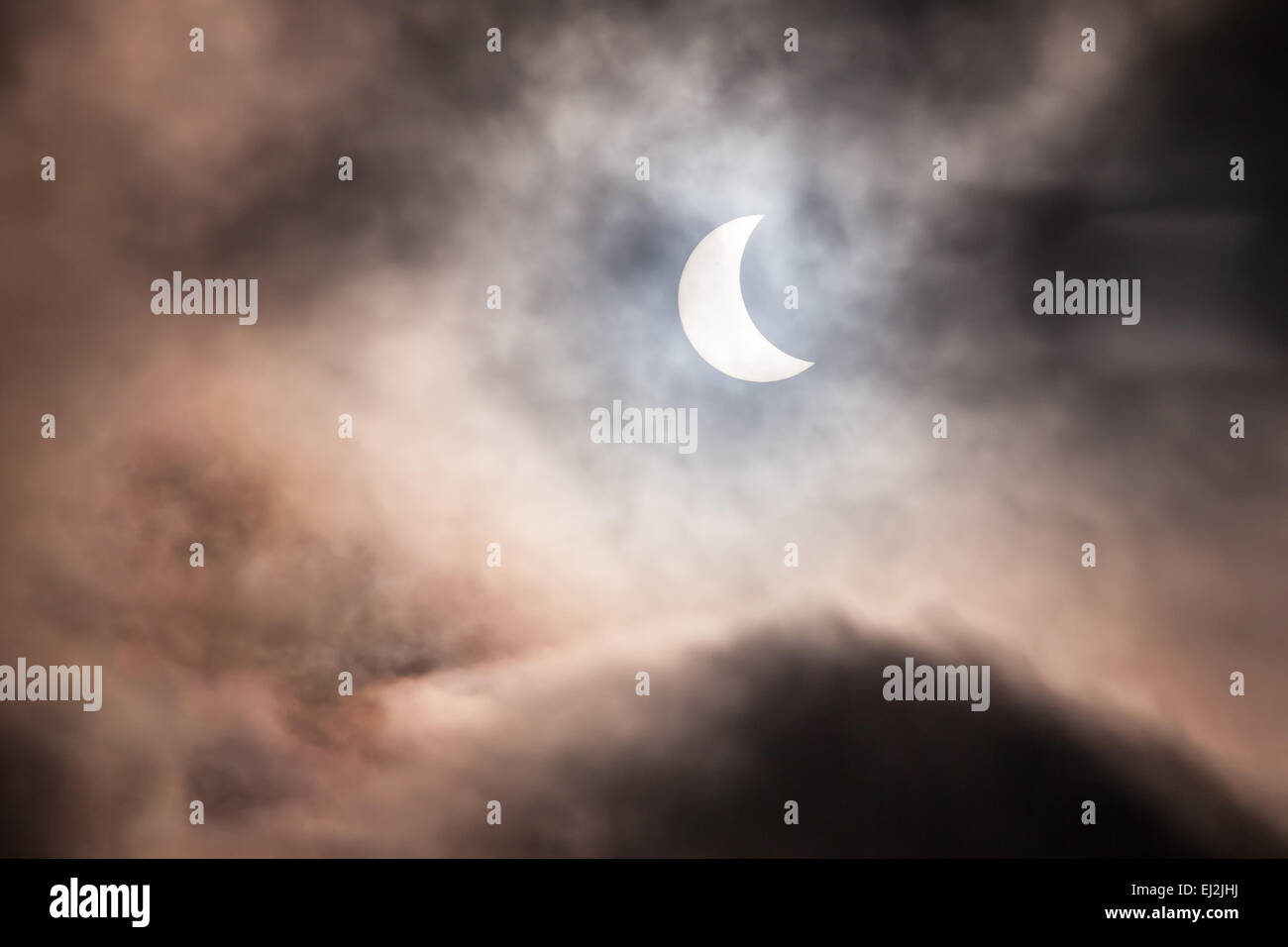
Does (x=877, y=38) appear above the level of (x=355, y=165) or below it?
above

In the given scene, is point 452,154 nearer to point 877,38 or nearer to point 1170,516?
point 877,38

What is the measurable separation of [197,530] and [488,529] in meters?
2.20

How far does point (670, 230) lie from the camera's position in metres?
5.80

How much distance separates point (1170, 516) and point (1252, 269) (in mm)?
1933

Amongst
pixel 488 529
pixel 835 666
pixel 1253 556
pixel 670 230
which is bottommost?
pixel 835 666

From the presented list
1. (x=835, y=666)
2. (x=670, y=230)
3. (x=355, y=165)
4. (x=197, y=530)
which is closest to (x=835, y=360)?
(x=670, y=230)

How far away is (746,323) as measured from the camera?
5781mm

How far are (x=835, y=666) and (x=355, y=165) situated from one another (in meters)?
5.20

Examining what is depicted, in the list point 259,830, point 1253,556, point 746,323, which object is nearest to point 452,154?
point 746,323

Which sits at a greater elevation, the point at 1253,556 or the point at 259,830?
the point at 1253,556

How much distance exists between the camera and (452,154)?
228 inches
